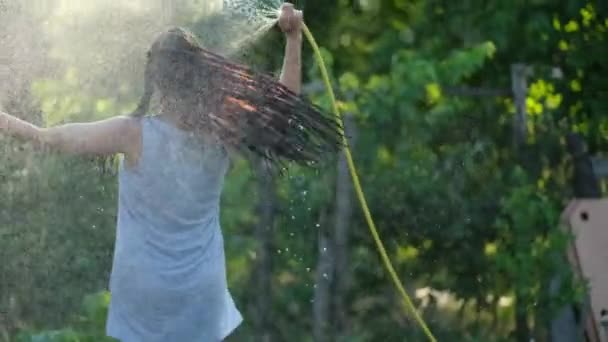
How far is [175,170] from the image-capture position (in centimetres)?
399

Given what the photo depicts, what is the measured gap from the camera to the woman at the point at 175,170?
3.98m

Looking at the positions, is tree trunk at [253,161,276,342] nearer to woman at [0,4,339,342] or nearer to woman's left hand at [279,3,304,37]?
woman's left hand at [279,3,304,37]

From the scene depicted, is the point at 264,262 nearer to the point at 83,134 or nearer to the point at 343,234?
the point at 343,234

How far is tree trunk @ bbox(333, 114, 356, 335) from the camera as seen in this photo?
586cm

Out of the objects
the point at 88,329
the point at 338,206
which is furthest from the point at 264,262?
the point at 88,329

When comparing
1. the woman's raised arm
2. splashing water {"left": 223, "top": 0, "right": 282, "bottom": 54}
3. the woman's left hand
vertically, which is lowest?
the woman's raised arm

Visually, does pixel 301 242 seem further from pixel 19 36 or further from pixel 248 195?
pixel 19 36

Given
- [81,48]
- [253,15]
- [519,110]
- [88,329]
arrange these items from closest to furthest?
[253,15], [88,329], [81,48], [519,110]

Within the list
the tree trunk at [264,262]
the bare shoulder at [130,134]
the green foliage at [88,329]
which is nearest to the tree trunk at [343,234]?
the tree trunk at [264,262]

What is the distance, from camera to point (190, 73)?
405 centimetres

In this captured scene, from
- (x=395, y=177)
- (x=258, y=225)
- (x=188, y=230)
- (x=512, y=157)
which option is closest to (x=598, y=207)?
(x=512, y=157)

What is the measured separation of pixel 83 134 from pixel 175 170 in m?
0.27

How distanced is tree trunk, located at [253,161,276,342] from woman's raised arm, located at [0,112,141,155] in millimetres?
1834

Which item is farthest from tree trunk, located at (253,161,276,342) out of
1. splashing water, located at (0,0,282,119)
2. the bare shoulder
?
the bare shoulder
